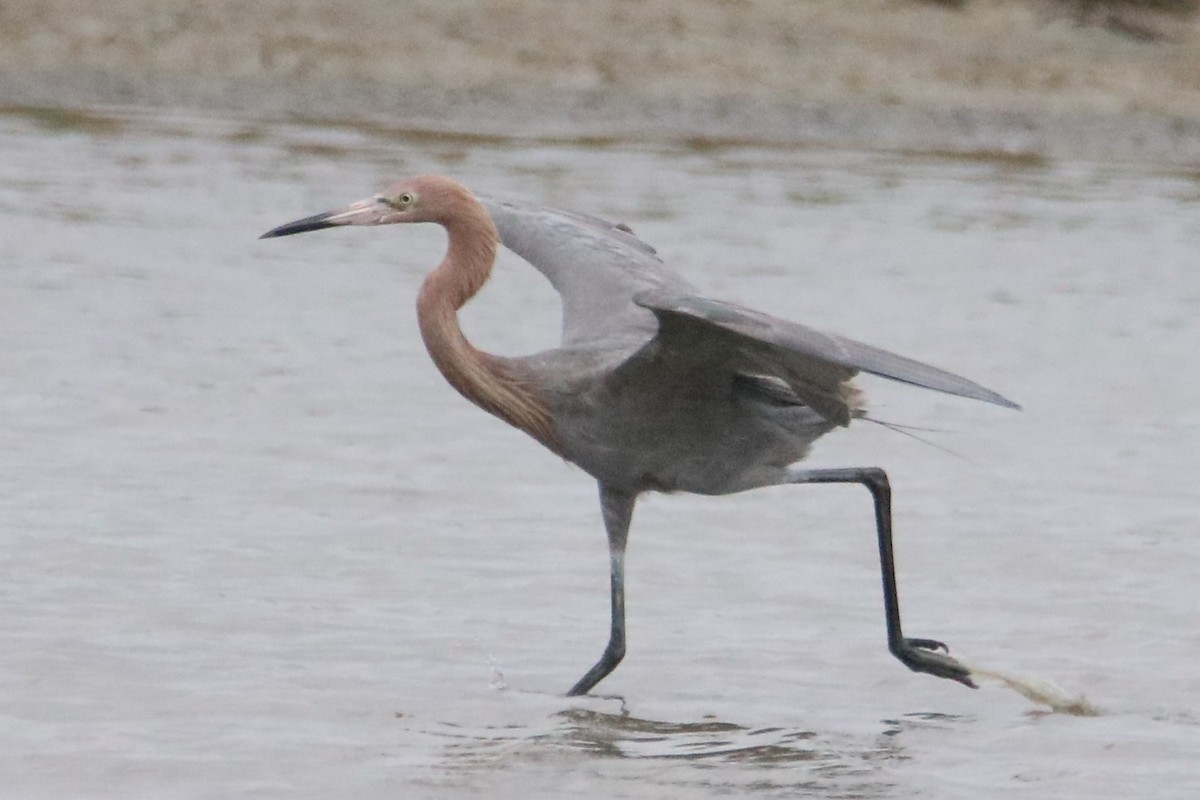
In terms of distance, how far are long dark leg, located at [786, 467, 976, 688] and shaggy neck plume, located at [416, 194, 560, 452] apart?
757 mm

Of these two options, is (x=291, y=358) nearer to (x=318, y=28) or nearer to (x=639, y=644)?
(x=639, y=644)

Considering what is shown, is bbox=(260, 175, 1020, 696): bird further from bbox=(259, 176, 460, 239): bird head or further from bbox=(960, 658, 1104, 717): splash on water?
bbox=(960, 658, 1104, 717): splash on water

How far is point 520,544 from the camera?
8281 millimetres

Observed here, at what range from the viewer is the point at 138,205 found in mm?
15797

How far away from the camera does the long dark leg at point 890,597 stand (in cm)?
672

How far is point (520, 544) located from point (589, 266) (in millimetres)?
1243

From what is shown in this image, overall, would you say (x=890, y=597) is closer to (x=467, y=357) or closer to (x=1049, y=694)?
(x=1049, y=694)

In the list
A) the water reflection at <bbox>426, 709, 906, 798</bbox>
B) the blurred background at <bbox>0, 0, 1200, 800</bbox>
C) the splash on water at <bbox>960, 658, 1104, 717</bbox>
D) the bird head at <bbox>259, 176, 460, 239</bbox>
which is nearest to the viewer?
the water reflection at <bbox>426, 709, 906, 798</bbox>

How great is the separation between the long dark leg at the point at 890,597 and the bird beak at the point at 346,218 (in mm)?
1349

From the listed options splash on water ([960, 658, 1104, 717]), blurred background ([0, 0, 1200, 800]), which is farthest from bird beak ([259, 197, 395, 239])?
splash on water ([960, 658, 1104, 717])

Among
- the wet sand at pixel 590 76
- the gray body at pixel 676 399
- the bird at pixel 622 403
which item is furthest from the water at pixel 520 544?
the wet sand at pixel 590 76

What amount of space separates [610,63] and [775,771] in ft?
45.3

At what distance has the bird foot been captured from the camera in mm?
6699

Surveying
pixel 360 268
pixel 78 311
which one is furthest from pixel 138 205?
pixel 78 311
